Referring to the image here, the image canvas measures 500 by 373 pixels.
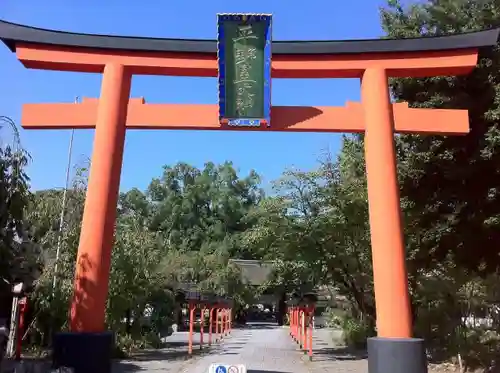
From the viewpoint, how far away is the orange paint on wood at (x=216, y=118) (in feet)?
28.0

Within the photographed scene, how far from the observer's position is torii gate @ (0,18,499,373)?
26.9ft

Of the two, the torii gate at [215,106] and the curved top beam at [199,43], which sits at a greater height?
the curved top beam at [199,43]

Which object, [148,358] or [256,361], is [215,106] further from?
[148,358]

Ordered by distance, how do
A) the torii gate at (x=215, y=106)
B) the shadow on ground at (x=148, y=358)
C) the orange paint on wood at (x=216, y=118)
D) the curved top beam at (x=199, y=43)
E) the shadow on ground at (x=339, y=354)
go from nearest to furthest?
1. the torii gate at (x=215, y=106)
2. the orange paint on wood at (x=216, y=118)
3. the curved top beam at (x=199, y=43)
4. the shadow on ground at (x=148, y=358)
5. the shadow on ground at (x=339, y=354)

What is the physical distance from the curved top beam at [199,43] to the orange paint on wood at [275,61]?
0.09 meters

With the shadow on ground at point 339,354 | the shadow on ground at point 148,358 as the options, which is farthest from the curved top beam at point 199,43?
the shadow on ground at point 339,354

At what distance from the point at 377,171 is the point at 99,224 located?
459 cm

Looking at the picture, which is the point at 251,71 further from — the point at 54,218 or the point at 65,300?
the point at 54,218

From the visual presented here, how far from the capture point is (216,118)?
870 cm

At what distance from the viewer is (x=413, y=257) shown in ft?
36.4

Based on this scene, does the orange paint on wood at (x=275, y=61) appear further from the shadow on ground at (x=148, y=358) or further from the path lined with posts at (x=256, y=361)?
the shadow on ground at (x=148, y=358)

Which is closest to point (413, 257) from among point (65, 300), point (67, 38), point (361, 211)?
point (361, 211)

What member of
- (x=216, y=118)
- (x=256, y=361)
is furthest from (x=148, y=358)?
(x=216, y=118)

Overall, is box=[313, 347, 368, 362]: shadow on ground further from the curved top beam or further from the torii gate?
the curved top beam
